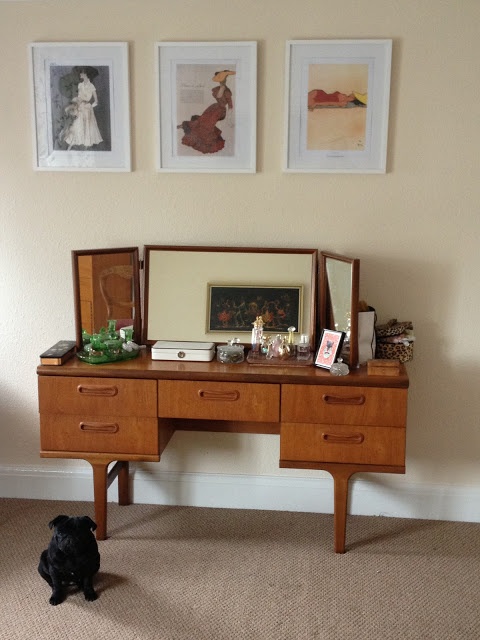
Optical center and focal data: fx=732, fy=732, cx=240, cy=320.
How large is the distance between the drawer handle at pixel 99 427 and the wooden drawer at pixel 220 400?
198mm

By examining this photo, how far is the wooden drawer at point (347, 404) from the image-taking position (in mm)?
2631

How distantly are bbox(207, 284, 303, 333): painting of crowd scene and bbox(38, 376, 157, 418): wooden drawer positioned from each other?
1.38 feet

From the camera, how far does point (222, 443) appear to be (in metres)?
3.16

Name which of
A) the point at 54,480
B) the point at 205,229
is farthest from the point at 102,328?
the point at 54,480

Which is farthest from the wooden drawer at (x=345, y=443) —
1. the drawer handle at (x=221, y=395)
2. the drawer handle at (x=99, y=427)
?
the drawer handle at (x=99, y=427)

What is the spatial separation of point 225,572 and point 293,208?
1426 mm

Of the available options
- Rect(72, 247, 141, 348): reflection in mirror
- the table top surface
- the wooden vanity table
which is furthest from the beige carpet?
Rect(72, 247, 141, 348): reflection in mirror

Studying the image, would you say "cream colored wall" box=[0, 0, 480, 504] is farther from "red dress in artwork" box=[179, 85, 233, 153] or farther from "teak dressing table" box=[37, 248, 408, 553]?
"teak dressing table" box=[37, 248, 408, 553]

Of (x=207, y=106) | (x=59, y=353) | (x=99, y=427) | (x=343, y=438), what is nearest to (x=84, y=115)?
(x=207, y=106)

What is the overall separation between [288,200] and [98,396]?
107cm

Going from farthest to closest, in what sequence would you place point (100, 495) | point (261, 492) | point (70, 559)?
point (261, 492) → point (100, 495) → point (70, 559)

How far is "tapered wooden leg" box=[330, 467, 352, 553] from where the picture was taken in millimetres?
2727

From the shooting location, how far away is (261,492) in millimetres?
3172

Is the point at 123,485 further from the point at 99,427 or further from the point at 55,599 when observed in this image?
the point at 55,599
